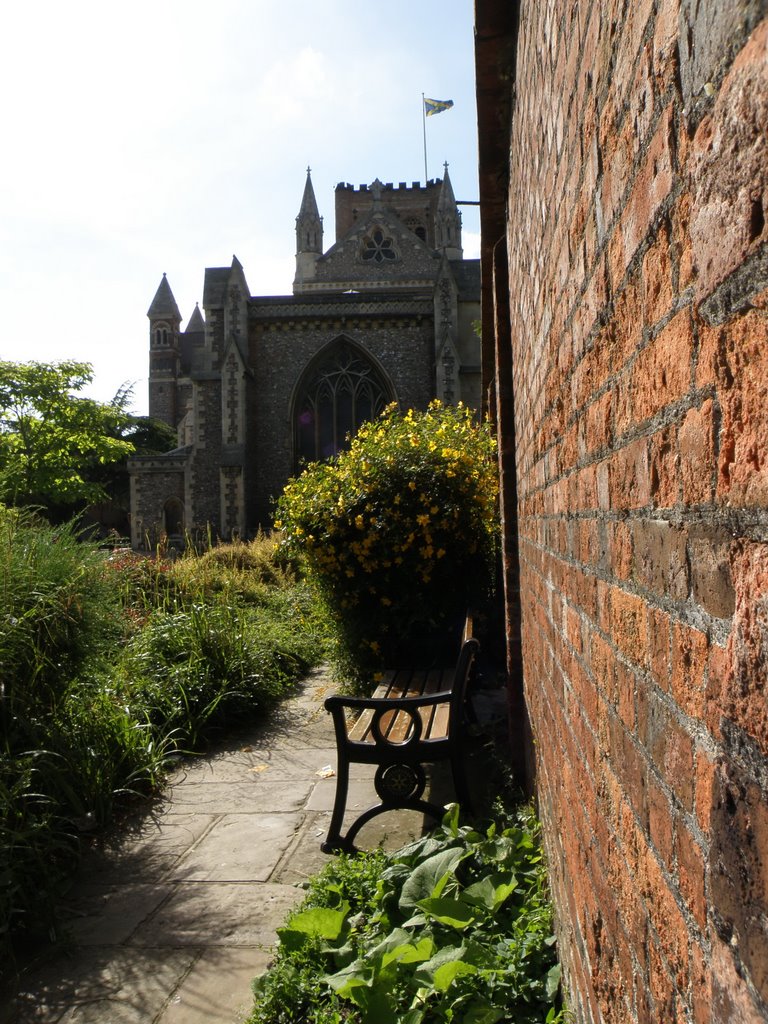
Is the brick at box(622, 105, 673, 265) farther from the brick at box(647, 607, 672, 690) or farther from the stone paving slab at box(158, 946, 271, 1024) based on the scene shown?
the stone paving slab at box(158, 946, 271, 1024)

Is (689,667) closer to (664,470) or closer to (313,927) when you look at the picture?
(664,470)

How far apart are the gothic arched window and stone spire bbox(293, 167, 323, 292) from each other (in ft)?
51.2

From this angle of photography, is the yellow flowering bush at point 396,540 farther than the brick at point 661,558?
Yes

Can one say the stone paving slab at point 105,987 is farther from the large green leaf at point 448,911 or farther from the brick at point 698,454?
the brick at point 698,454

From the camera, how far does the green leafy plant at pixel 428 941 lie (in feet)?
7.98

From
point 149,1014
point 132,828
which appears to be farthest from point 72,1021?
point 132,828

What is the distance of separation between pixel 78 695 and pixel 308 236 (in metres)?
39.7

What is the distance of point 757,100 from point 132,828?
4860 mm

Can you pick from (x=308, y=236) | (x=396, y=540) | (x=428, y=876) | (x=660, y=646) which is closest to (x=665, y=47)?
(x=660, y=646)

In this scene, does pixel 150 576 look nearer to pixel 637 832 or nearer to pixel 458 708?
pixel 458 708

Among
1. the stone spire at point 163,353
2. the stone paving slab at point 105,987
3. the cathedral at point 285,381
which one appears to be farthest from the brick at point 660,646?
the stone spire at point 163,353

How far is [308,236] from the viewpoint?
41.5 meters

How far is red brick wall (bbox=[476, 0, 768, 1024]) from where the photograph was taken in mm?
605

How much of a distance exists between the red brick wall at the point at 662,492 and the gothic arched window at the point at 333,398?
2485 centimetres
